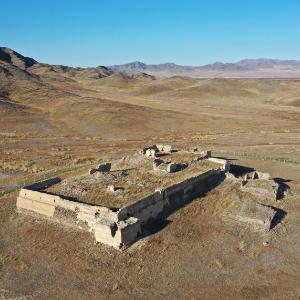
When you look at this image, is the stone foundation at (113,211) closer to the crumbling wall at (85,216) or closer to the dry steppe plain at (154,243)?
the crumbling wall at (85,216)

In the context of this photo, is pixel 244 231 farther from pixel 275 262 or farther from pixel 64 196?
pixel 64 196

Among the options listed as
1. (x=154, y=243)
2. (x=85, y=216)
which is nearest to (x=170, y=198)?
(x=154, y=243)

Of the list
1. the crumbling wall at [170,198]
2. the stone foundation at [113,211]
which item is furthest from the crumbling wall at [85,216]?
the crumbling wall at [170,198]

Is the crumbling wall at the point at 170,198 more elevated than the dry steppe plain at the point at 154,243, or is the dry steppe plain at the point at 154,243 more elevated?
the crumbling wall at the point at 170,198

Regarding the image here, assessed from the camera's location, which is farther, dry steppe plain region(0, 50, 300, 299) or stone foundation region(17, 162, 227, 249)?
stone foundation region(17, 162, 227, 249)

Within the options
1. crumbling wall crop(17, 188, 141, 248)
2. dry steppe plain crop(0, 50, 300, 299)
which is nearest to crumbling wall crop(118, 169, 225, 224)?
dry steppe plain crop(0, 50, 300, 299)

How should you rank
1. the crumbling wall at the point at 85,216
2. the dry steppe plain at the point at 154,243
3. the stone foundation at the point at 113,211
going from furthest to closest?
the stone foundation at the point at 113,211
the crumbling wall at the point at 85,216
the dry steppe plain at the point at 154,243

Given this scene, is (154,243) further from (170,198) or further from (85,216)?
(170,198)

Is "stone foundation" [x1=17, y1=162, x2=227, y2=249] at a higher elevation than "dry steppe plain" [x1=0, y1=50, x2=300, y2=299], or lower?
higher

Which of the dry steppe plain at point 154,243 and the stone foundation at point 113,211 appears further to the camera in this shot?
the stone foundation at point 113,211

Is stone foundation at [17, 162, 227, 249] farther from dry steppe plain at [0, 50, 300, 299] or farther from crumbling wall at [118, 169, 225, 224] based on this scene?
dry steppe plain at [0, 50, 300, 299]

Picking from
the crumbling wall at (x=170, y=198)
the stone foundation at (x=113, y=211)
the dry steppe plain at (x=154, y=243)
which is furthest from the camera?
the crumbling wall at (x=170, y=198)

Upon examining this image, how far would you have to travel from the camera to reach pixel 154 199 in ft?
75.0

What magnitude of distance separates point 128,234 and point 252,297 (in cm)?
586
